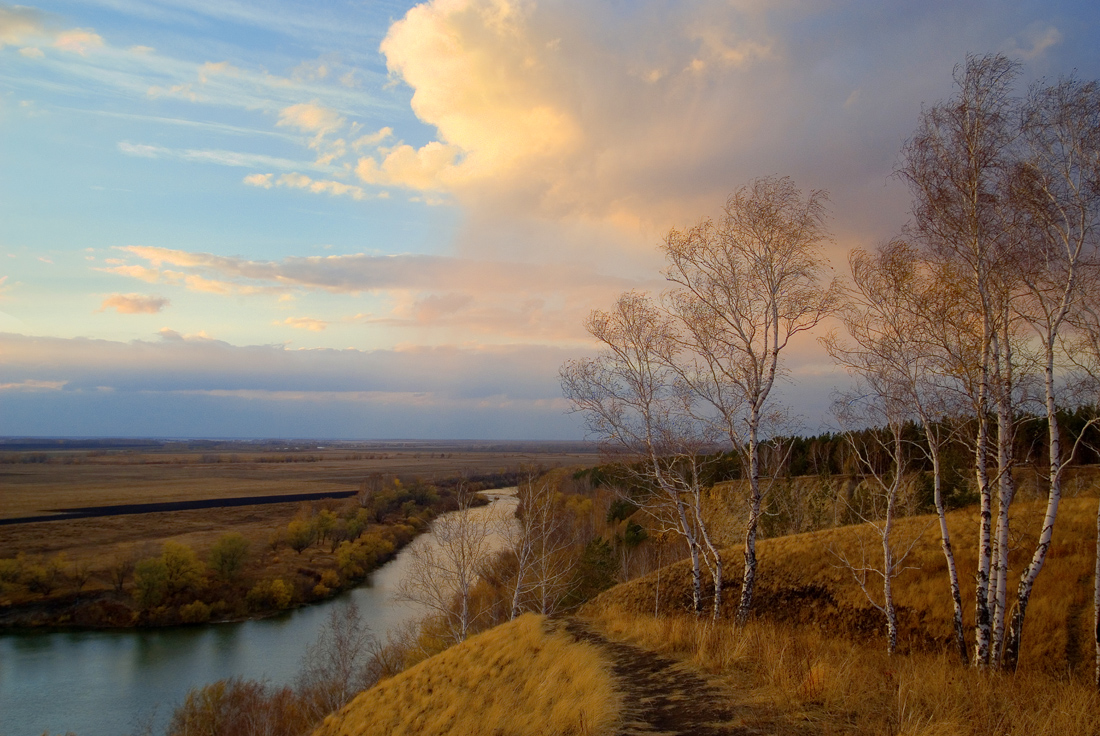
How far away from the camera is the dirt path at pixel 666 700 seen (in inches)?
251

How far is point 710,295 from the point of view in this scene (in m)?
13.4

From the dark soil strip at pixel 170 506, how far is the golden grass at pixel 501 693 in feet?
244

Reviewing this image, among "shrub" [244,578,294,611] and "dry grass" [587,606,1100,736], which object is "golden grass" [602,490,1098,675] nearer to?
"dry grass" [587,606,1100,736]

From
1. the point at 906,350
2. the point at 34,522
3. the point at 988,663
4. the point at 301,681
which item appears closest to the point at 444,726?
the point at 988,663

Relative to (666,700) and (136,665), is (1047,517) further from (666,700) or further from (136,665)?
(136,665)

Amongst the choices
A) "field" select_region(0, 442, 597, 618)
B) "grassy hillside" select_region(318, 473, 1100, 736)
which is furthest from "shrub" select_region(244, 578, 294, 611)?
"grassy hillside" select_region(318, 473, 1100, 736)

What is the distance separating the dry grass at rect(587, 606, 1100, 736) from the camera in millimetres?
5691

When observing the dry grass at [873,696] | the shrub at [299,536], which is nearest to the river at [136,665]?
the shrub at [299,536]

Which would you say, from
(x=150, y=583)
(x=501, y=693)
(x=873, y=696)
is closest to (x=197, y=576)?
(x=150, y=583)

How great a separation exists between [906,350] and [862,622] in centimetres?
944

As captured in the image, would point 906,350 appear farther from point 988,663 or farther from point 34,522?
point 34,522

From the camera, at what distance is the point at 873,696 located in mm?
6602

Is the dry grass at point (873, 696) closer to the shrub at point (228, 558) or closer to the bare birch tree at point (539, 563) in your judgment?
the bare birch tree at point (539, 563)

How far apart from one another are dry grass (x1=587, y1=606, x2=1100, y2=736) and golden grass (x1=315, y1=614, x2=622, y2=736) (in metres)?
1.64
